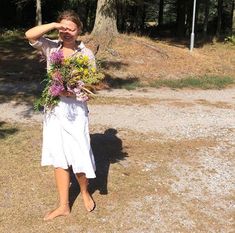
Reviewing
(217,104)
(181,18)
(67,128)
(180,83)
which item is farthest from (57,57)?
(181,18)

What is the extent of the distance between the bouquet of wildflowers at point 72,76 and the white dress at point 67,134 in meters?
0.13

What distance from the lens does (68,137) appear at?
4.81 meters

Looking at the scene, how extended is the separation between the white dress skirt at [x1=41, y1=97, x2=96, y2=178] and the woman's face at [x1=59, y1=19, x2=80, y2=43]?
560mm

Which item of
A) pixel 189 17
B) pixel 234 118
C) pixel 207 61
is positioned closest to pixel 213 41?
pixel 207 61

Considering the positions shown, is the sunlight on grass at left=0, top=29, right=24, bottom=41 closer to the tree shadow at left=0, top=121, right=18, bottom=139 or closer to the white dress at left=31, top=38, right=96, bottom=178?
the tree shadow at left=0, top=121, right=18, bottom=139

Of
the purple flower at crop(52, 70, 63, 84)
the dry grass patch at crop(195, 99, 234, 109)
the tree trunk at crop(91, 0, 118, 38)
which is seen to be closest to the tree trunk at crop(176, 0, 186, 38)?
the tree trunk at crop(91, 0, 118, 38)

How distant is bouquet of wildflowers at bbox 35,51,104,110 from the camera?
4590mm

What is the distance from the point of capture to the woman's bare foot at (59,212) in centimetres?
505

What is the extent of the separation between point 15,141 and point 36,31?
129 inches

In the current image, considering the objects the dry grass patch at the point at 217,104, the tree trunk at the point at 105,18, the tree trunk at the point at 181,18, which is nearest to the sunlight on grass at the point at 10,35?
the tree trunk at the point at 105,18

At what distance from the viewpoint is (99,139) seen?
25.5 ft

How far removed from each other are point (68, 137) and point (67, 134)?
0.03 metres

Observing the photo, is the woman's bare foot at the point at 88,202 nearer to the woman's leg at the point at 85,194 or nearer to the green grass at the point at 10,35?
the woman's leg at the point at 85,194

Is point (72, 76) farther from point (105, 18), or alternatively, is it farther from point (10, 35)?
point (10, 35)
